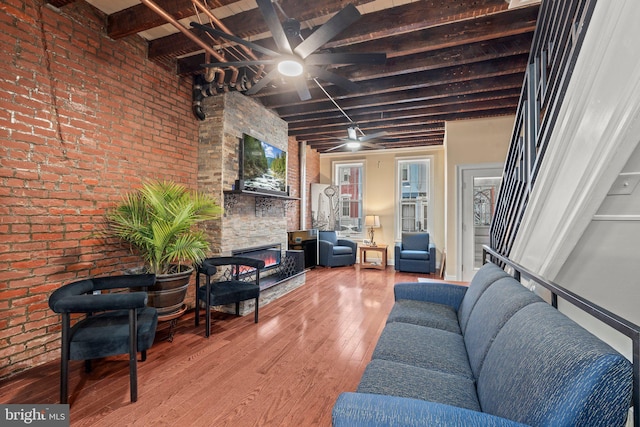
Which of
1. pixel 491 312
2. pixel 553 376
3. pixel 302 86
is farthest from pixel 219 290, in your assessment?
pixel 553 376

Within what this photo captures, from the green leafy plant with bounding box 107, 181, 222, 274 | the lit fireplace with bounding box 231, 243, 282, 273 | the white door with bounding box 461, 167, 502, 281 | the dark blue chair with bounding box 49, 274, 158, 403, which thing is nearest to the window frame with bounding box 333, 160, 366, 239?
the white door with bounding box 461, 167, 502, 281

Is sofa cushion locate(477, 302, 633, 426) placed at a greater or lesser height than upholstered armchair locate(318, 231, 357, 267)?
greater

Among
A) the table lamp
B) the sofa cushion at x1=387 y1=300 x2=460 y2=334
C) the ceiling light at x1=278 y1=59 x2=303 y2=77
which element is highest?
the ceiling light at x1=278 y1=59 x2=303 y2=77

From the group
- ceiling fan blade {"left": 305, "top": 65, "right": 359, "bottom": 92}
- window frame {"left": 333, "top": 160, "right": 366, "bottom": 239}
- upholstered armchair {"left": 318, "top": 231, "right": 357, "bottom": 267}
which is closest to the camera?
ceiling fan blade {"left": 305, "top": 65, "right": 359, "bottom": 92}

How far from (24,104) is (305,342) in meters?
3.04

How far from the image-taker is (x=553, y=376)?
809mm

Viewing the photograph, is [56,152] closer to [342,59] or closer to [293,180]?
[342,59]

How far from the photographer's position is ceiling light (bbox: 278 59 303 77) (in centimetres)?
229

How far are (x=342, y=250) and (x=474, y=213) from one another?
9.36 ft

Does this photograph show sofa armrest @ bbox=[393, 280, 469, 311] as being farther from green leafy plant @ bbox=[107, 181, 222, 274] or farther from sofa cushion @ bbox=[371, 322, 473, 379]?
green leafy plant @ bbox=[107, 181, 222, 274]

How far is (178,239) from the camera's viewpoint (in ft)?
8.79

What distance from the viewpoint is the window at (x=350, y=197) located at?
7.45 metres

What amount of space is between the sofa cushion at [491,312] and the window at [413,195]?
17.7 ft

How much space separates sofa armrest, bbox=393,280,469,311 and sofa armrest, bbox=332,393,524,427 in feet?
5.63
